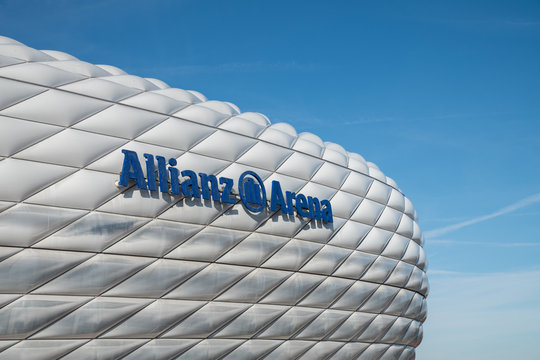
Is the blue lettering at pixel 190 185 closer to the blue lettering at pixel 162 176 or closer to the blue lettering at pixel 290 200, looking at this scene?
the blue lettering at pixel 162 176

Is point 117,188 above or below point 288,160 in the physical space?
below

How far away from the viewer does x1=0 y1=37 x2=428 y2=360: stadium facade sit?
10.4 m

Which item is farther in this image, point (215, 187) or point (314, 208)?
point (314, 208)

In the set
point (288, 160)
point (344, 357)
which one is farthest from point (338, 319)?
point (288, 160)

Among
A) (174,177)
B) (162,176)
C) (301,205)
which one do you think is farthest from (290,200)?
(162,176)

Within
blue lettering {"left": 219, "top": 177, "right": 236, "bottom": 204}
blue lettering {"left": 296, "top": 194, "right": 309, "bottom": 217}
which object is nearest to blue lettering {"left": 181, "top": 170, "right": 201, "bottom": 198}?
blue lettering {"left": 219, "top": 177, "right": 236, "bottom": 204}

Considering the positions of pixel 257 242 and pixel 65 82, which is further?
pixel 257 242

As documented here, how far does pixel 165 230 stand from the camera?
11852mm

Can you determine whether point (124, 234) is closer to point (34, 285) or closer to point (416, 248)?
point (34, 285)

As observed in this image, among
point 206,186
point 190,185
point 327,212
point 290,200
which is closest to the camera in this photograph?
point 190,185

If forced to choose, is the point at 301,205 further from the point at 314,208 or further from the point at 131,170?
the point at 131,170

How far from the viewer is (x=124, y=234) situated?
37.0 ft

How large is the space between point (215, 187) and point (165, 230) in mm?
1844

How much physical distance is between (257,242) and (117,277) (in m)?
3.92
